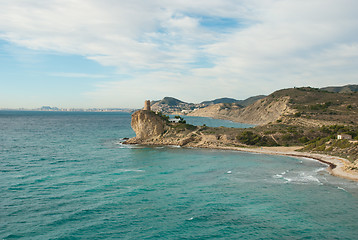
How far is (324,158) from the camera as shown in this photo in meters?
51.8

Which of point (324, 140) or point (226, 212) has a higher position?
point (324, 140)

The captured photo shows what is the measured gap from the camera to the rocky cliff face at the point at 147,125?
79.8 m

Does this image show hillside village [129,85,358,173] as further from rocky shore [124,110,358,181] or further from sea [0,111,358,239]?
sea [0,111,358,239]

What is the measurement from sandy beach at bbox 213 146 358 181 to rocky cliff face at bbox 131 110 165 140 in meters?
23.0

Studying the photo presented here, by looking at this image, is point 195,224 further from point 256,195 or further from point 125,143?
point 125,143

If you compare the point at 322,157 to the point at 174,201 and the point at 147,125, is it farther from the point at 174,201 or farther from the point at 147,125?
the point at 147,125

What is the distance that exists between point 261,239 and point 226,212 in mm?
5472

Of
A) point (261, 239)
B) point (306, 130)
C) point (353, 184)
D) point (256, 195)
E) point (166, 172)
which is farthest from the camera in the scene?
point (306, 130)

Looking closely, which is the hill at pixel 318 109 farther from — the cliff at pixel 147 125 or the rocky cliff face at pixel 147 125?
the rocky cliff face at pixel 147 125

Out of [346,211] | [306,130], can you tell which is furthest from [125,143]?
[346,211]

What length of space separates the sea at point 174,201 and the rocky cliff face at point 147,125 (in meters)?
31.5

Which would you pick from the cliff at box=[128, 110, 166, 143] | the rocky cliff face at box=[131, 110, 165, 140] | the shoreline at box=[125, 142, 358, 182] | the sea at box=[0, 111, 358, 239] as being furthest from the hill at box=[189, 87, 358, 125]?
the rocky cliff face at box=[131, 110, 165, 140]

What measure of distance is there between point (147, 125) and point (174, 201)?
5240 cm

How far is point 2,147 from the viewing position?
Result: 65.6m
